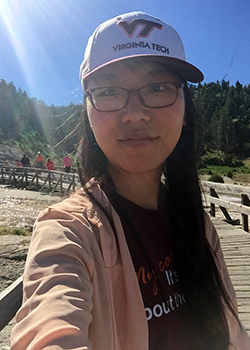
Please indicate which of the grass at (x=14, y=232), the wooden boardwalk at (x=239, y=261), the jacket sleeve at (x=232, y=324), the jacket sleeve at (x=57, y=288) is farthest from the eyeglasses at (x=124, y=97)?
the grass at (x=14, y=232)

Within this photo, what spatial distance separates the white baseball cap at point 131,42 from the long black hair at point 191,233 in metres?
0.23

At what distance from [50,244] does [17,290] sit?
44.1 inches

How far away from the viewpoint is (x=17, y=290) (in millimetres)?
1749

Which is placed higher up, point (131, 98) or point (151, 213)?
point (131, 98)

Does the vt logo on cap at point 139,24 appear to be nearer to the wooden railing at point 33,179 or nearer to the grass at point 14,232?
the grass at point 14,232

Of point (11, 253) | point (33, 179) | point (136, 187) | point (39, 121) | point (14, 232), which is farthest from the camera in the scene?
point (39, 121)

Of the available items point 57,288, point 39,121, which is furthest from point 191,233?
point 39,121

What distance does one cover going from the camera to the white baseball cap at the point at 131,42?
1072 mm

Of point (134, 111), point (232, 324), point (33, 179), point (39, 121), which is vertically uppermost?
point (39, 121)

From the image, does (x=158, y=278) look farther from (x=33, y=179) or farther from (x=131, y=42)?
(x=33, y=179)

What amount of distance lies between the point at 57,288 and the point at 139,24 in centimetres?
91

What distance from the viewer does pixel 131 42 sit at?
3.53ft

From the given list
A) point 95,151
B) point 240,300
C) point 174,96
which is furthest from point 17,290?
point 240,300

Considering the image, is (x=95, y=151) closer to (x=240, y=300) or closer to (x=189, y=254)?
(x=189, y=254)
